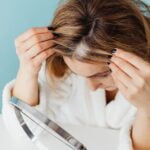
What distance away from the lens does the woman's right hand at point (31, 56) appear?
0.75 m

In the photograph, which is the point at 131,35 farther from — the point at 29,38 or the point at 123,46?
the point at 29,38

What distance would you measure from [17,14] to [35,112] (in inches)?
17.8

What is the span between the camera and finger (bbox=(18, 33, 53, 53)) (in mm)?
738

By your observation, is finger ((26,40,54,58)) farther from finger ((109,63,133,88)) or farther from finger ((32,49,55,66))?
finger ((109,63,133,88))

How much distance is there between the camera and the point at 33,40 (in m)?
0.77

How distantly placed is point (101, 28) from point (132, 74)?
10cm

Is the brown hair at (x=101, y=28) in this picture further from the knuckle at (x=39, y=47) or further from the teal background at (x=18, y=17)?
the teal background at (x=18, y=17)

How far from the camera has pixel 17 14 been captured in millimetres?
1042

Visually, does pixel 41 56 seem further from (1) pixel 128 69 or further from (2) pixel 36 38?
(1) pixel 128 69

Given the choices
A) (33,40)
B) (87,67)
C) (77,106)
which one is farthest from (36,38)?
(77,106)

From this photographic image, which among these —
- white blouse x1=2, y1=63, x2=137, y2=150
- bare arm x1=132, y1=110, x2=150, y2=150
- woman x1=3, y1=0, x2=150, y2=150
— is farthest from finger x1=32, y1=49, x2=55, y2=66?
bare arm x1=132, y1=110, x2=150, y2=150

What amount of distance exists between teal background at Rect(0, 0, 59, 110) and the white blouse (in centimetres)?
19

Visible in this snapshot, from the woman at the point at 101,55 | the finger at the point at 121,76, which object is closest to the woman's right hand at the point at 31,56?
the woman at the point at 101,55

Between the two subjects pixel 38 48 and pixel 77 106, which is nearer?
pixel 38 48
